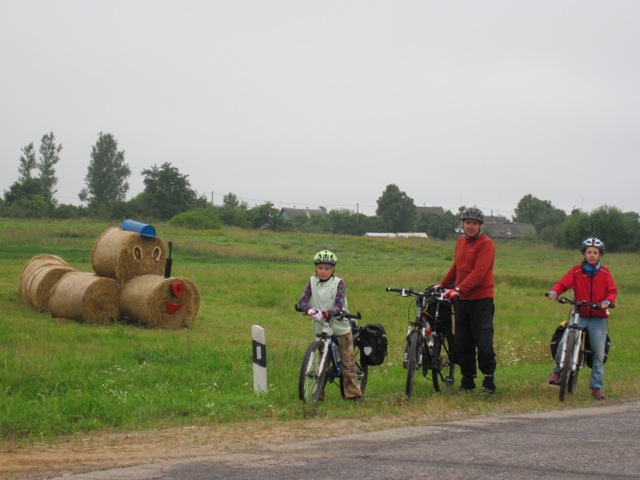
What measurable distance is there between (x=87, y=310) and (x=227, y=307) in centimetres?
526

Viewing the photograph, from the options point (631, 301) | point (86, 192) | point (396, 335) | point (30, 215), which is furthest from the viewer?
point (86, 192)

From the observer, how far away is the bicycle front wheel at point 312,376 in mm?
8789

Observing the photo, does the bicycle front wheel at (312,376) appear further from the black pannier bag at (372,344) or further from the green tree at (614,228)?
the green tree at (614,228)

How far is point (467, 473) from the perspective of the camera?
5.84 metres

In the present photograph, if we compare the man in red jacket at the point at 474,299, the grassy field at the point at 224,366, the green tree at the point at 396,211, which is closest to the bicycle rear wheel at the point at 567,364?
the grassy field at the point at 224,366

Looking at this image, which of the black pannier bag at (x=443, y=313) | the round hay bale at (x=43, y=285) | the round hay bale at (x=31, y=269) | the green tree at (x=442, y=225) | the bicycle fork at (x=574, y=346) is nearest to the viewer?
the bicycle fork at (x=574, y=346)

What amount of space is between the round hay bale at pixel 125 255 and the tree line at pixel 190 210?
42209 millimetres

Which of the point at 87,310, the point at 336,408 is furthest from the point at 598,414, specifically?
the point at 87,310

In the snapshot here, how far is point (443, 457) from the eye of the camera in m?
6.34

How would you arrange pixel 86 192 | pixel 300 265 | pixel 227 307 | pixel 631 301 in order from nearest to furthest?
pixel 227 307, pixel 631 301, pixel 300 265, pixel 86 192

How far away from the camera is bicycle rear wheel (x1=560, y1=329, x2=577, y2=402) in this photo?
9703 mm

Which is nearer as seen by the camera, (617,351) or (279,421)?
(279,421)

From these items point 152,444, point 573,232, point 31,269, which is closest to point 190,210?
point 573,232

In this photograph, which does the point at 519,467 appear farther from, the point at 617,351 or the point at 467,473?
the point at 617,351
